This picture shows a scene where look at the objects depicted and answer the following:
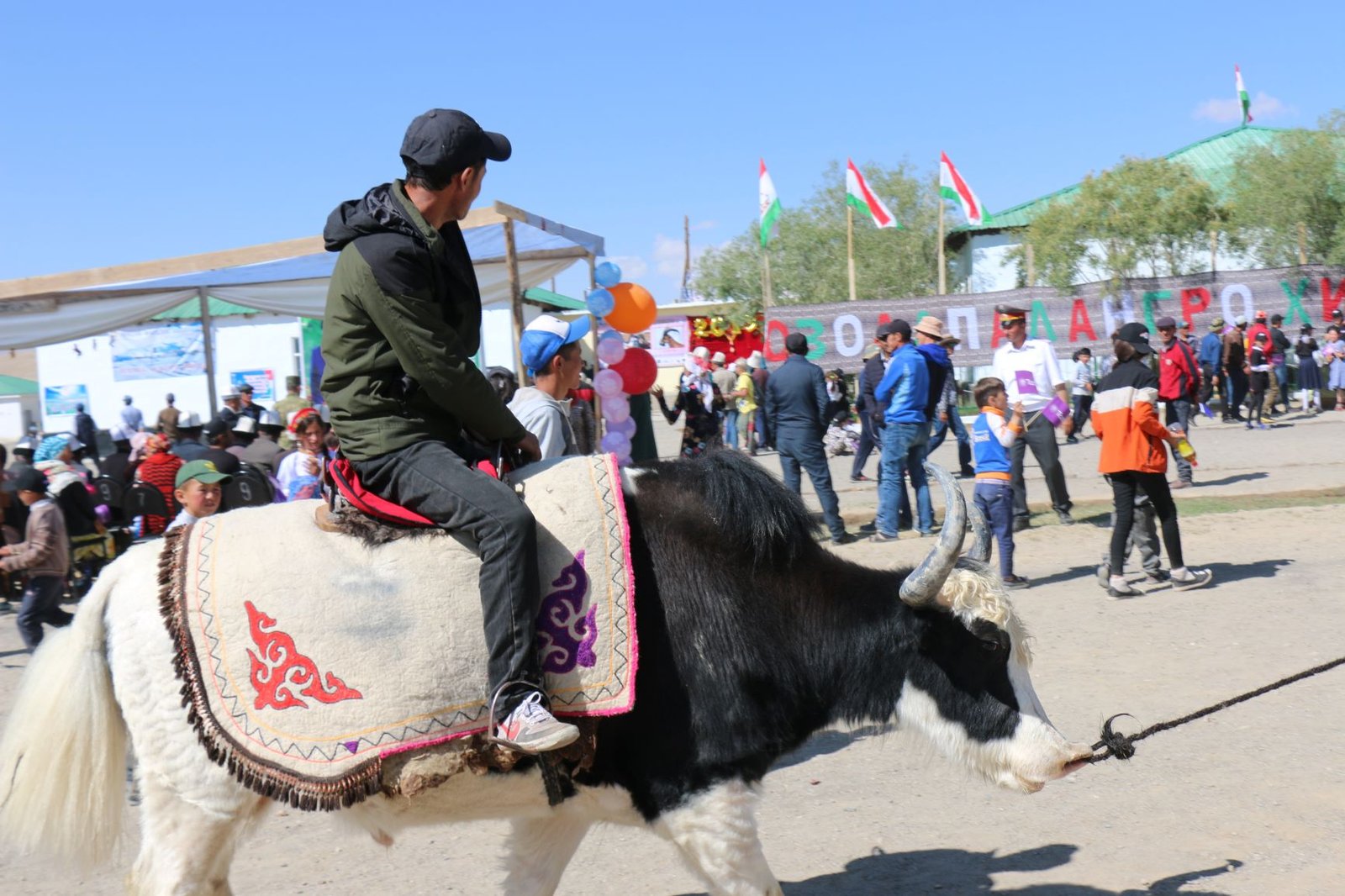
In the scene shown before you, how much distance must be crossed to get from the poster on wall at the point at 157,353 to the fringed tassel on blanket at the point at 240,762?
102 feet

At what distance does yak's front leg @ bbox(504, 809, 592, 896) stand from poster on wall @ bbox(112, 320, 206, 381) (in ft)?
102

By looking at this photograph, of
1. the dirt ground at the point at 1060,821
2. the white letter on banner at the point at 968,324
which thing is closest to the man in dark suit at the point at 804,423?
the dirt ground at the point at 1060,821

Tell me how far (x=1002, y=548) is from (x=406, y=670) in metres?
6.33

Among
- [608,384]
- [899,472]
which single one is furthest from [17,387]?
[899,472]

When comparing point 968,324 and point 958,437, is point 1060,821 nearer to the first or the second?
point 958,437

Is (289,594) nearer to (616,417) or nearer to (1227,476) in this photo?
(616,417)

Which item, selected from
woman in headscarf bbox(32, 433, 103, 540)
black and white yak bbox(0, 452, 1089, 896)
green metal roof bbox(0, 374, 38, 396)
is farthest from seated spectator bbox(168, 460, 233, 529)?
green metal roof bbox(0, 374, 38, 396)

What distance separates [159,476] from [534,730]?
810 cm

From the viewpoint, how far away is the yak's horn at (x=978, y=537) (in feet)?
11.8

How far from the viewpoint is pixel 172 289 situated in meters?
11.9

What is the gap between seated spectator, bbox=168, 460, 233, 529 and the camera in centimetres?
567

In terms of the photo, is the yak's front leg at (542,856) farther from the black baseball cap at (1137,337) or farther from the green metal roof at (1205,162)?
the green metal roof at (1205,162)

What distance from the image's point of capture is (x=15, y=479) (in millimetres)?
8812

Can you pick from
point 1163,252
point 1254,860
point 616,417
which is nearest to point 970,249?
point 1163,252
